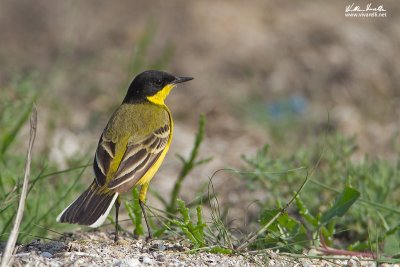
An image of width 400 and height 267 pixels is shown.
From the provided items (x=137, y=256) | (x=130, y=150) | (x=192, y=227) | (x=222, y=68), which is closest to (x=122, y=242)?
(x=137, y=256)

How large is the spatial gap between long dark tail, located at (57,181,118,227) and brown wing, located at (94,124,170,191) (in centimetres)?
7

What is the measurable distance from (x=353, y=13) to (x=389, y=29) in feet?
1.93

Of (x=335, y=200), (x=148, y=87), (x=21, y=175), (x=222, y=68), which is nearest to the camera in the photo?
(x=335, y=200)

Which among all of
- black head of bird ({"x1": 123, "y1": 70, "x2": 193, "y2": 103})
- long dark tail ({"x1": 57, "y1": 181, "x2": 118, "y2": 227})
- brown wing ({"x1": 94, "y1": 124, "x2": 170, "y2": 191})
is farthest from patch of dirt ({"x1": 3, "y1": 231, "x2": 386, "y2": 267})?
black head of bird ({"x1": 123, "y1": 70, "x2": 193, "y2": 103})

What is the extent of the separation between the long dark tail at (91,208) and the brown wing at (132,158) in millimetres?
75

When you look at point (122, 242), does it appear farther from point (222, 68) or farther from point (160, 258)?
point (222, 68)

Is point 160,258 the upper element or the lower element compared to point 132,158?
lower

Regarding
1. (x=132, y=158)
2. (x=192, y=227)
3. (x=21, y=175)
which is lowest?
(x=192, y=227)

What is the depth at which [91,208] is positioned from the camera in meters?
4.78

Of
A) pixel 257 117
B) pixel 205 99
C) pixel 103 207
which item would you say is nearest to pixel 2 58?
pixel 205 99

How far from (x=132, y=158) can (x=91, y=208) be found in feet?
2.26

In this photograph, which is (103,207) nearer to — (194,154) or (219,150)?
(194,154)

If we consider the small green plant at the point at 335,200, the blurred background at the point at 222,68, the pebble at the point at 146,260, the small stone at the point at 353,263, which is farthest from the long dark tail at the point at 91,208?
the blurred background at the point at 222,68

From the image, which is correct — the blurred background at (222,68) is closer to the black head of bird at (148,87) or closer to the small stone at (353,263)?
the black head of bird at (148,87)
